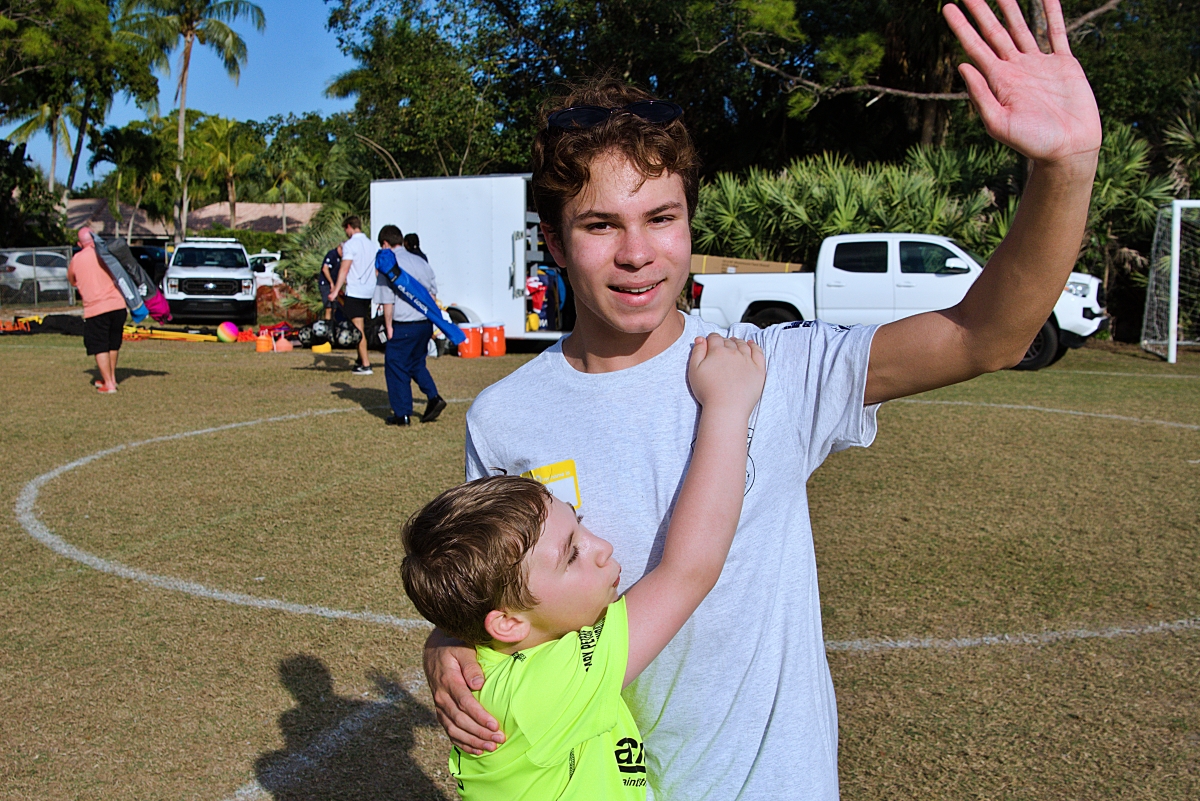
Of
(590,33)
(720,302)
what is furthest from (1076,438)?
(590,33)

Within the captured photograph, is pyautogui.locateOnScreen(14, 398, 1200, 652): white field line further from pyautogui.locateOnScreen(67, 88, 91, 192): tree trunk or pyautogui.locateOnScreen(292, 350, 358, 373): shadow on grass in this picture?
pyautogui.locateOnScreen(67, 88, 91, 192): tree trunk

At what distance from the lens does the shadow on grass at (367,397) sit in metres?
11.1

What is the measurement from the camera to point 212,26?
52.6 m

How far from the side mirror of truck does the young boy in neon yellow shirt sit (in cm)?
1477

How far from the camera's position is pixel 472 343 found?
16.8 m

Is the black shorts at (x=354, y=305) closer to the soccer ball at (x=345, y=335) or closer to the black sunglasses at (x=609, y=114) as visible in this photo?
the soccer ball at (x=345, y=335)

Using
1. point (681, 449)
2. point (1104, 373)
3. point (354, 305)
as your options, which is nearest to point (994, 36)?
point (681, 449)

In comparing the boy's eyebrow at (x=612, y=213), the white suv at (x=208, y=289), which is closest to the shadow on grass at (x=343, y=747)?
the boy's eyebrow at (x=612, y=213)

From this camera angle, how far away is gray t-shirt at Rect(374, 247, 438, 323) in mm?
9977

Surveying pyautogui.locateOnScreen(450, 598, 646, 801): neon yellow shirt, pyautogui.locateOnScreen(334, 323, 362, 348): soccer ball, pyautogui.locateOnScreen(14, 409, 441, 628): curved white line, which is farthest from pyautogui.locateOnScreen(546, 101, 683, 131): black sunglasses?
pyautogui.locateOnScreen(334, 323, 362, 348): soccer ball

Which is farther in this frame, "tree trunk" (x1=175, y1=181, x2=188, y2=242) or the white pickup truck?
"tree trunk" (x1=175, y1=181, x2=188, y2=242)

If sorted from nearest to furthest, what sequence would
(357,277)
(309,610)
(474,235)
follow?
1. (309,610)
2. (357,277)
3. (474,235)

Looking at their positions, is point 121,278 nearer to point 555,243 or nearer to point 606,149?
point 555,243

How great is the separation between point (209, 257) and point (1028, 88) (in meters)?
24.2
